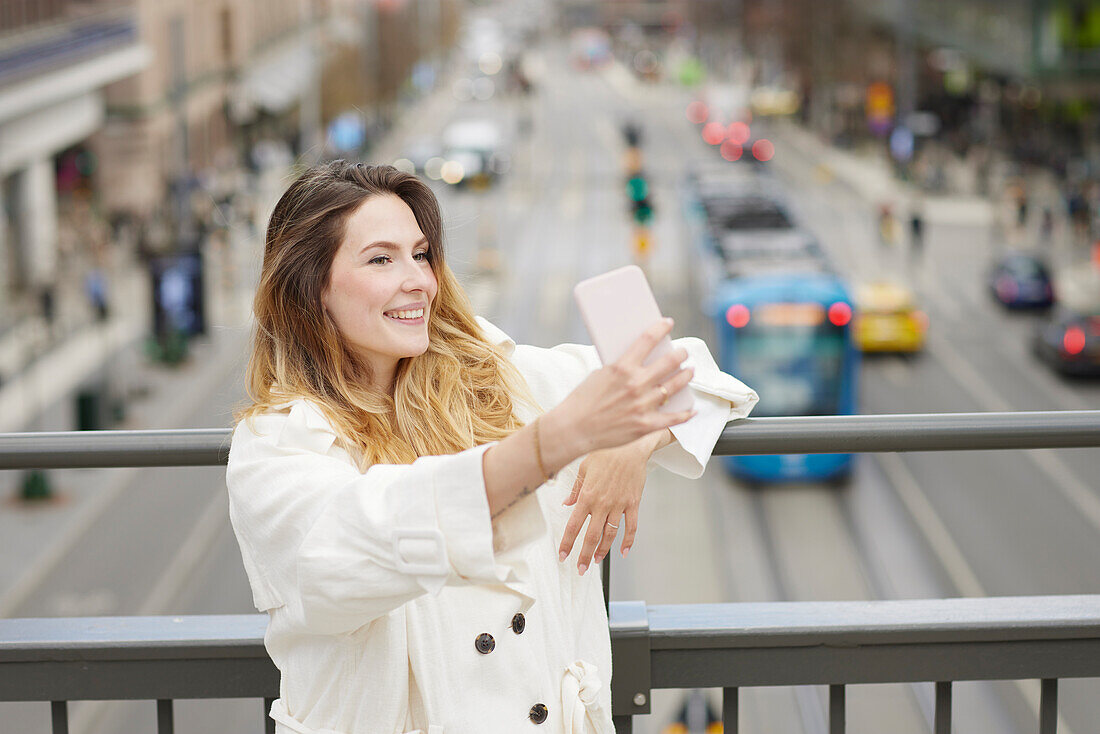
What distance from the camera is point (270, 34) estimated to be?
74.4 m

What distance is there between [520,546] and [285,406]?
0.56 meters

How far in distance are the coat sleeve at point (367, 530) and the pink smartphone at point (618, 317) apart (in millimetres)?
276

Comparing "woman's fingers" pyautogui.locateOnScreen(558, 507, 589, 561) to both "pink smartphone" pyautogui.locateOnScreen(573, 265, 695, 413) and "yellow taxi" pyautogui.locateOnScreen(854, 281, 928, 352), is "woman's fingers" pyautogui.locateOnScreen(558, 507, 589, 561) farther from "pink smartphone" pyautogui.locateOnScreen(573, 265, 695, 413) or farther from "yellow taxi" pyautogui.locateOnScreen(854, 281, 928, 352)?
"yellow taxi" pyautogui.locateOnScreen(854, 281, 928, 352)

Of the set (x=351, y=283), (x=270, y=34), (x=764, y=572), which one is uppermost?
(x=270, y=34)

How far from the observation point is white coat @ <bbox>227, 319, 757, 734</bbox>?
7.68ft

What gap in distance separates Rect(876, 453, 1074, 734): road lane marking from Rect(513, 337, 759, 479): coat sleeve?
42.9 feet

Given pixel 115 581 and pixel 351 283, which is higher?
pixel 351 283

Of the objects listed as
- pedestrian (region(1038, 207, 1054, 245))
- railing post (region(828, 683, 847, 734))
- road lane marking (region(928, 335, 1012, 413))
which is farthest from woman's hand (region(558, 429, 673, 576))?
pedestrian (region(1038, 207, 1054, 245))

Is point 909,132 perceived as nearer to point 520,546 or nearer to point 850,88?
point 850,88

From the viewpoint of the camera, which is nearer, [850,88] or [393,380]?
[393,380]

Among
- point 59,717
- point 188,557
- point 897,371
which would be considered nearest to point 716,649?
point 59,717

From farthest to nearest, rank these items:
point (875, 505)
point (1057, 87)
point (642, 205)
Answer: point (1057, 87) < point (642, 205) < point (875, 505)

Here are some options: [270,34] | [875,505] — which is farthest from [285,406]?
[270,34]

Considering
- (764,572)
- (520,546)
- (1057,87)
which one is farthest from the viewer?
(1057,87)
